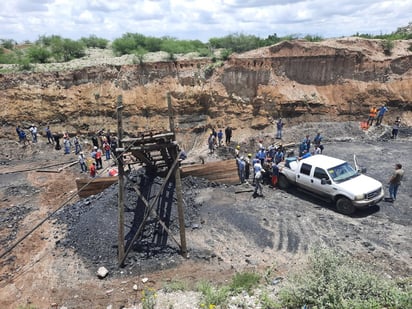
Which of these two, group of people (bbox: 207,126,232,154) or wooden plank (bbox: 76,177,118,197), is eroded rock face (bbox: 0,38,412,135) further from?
wooden plank (bbox: 76,177,118,197)

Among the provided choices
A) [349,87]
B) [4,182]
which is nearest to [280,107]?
[349,87]

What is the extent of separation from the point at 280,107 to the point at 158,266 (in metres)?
15.8

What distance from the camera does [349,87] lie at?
22578mm

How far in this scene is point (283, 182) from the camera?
14445 mm

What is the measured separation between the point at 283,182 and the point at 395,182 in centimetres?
422

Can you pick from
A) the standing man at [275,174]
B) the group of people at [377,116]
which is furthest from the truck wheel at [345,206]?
the group of people at [377,116]

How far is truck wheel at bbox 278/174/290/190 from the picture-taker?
14.3 m

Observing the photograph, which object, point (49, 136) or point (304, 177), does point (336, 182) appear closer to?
point (304, 177)

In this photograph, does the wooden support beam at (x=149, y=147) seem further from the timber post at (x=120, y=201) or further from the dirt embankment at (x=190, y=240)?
the dirt embankment at (x=190, y=240)

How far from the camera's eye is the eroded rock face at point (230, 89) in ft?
73.4

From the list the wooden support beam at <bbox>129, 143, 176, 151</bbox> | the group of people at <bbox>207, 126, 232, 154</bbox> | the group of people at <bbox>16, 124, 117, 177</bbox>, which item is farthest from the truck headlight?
the group of people at <bbox>16, 124, 117, 177</bbox>

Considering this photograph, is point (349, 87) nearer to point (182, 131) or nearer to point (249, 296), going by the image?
point (182, 131)

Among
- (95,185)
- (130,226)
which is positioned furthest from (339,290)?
(95,185)

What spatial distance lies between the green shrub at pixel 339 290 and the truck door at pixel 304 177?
560cm
